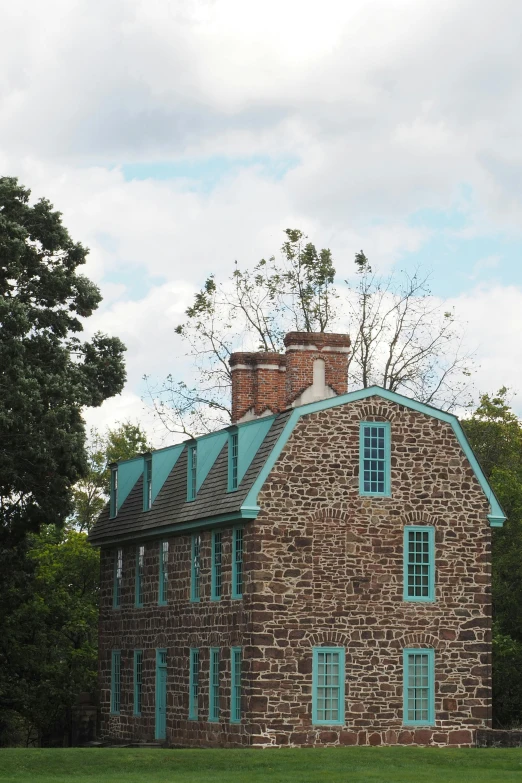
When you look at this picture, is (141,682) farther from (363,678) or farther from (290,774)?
(290,774)

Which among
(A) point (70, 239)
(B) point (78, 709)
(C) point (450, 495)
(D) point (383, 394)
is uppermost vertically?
(A) point (70, 239)

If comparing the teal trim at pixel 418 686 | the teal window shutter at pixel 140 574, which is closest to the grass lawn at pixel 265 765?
the teal trim at pixel 418 686

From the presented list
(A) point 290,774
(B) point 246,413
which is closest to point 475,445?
(B) point 246,413

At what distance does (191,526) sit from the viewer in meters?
34.6

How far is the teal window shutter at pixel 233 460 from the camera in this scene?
33156 mm

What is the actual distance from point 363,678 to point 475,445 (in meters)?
20.1

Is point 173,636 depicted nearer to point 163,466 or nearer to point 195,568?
point 195,568

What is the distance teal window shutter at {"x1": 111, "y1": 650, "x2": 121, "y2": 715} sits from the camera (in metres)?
40.3

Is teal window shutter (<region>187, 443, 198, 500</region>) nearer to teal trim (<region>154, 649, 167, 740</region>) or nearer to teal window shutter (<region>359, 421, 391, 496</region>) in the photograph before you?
teal trim (<region>154, 649, 167, 740</region>)

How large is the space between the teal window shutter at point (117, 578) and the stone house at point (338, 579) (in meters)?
5.94

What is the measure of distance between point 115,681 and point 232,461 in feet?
33.1

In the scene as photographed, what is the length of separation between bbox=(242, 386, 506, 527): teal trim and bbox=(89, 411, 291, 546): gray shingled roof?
0.20 m

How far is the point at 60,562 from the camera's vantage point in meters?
55.1

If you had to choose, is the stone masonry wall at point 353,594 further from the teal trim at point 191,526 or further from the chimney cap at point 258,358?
the chimney cap at point 258,358
